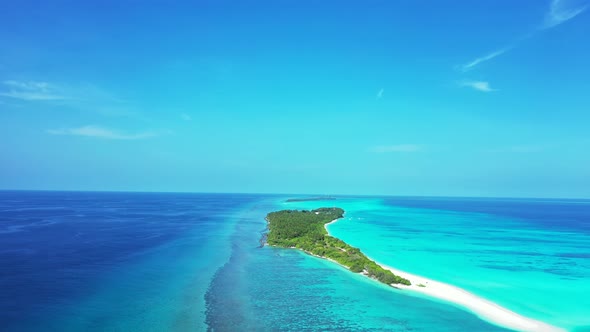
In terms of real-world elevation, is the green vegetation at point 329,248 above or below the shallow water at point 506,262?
above

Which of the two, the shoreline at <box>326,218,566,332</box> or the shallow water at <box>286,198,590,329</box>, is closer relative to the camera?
the shoreline at <box>326,218,566,332</box>

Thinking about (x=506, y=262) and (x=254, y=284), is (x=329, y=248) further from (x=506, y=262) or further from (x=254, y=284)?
(x=506, y=262)

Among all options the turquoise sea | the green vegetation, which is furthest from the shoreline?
the green vegetation

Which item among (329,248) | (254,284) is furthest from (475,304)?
(329,248)

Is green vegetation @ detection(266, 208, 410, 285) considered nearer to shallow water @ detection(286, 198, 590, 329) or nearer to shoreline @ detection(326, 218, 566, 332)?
shoreline @ detection(326, 218, 566, 332)

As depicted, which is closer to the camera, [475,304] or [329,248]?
[475,304]

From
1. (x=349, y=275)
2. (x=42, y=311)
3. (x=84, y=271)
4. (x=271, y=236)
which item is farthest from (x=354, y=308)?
(x=271, y=236)

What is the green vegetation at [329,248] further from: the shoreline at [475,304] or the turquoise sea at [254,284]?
the shoreline at [475,304]

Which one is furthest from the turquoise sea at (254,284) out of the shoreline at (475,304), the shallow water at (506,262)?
the shoreline at (475,304)

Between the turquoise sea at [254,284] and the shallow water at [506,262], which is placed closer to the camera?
the turquoise sea at [254,284]
